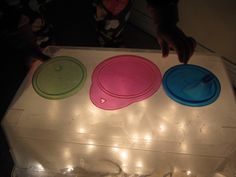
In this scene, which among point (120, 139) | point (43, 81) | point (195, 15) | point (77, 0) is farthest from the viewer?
point (77, 0)

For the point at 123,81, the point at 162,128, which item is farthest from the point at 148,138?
the point at 123,81

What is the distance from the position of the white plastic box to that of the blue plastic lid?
15 mm

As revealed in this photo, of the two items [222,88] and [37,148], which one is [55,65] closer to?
[37,148]

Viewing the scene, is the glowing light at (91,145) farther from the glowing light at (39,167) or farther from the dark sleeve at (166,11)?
the dark sleeve at (166,11)

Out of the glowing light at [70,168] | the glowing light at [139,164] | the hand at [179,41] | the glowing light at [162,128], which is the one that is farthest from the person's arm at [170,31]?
the glowing light at [70,168]

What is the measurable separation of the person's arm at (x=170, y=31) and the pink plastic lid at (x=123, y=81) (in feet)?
0.23

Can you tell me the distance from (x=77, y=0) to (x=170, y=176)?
0.96 m

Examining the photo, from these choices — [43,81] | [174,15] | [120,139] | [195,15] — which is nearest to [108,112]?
[120,139]

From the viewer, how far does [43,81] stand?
71 centimetres

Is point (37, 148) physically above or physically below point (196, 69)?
below

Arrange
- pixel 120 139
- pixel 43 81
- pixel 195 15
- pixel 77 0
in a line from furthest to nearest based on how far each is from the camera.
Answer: pixel 77 0
pixel 195 15
pixel 43 81
pixel 120 139

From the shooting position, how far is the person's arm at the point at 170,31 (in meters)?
0.66

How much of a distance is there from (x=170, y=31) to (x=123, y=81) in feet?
0.56

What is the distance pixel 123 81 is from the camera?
2.27 ft
